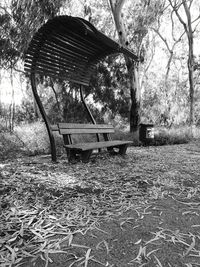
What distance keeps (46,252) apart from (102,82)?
9.38 metres

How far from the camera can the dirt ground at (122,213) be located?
1.23 m

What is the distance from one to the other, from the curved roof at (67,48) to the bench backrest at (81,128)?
100 cm

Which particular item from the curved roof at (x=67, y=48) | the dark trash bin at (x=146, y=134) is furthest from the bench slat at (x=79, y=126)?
the dark trash bin at (x=146, y=134)

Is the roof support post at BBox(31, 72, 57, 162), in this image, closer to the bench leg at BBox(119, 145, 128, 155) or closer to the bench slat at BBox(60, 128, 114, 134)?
the bench slat at BBox(60, 128, 114, 134)

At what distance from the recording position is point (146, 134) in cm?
690

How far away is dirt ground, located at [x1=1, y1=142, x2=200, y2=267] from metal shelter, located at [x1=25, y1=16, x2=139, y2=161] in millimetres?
1265

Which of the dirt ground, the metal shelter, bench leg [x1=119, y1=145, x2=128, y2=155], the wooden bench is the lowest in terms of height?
the dirt ground

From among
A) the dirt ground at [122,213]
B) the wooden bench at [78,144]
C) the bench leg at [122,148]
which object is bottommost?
the dirt ground at [122,213]

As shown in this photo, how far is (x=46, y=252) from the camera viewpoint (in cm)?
124

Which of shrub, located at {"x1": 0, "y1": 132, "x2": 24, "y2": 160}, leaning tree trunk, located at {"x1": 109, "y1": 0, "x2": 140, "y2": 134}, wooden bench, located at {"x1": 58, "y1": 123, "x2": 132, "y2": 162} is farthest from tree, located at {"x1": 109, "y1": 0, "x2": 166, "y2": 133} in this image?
shrub, located at {"x1": 0, "y1": 132, "x2": 24, "y2": 160}

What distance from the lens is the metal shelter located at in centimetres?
358

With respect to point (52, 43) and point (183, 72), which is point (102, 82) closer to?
point (52, 43)

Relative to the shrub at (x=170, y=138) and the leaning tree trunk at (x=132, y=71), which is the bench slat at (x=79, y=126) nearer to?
the shrub at (x=170, y=138)

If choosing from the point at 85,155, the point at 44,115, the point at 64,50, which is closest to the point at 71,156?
the point at 85,155
